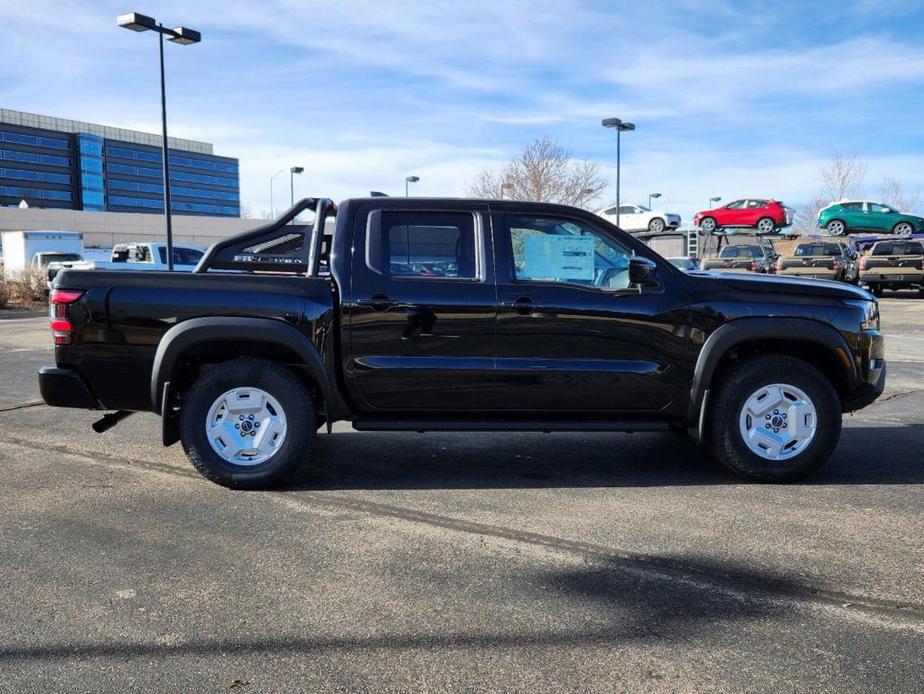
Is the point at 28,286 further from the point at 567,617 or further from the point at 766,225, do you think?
the point at 766,225

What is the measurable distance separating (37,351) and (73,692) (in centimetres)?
1165

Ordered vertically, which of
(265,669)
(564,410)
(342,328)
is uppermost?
(342,328)

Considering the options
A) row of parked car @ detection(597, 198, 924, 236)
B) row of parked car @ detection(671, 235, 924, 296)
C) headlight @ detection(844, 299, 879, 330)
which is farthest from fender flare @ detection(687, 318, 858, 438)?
row of parked car @ detection(597, 198, 924, 236)

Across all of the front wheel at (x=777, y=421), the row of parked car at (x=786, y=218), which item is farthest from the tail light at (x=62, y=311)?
the row of parked car at (x=786, y=218)

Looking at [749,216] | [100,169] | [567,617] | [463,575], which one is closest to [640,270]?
[463,575]

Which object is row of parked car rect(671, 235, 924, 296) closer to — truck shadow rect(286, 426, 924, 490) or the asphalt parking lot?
truck shadow rect(286, 426, 924, 490)

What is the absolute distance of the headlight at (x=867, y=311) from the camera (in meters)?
5.40

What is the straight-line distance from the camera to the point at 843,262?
2738 cm

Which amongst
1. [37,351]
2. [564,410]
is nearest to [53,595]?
[564,410]

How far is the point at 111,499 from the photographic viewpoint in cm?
497

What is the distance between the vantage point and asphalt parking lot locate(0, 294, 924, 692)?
2.92 m

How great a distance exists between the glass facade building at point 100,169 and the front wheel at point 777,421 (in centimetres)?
12583

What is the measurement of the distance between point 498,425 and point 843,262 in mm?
25515

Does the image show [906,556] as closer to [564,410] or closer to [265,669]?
[564,410]
